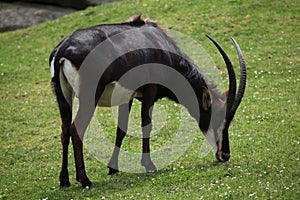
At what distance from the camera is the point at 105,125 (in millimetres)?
11953

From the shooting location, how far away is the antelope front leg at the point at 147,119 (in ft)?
29.0

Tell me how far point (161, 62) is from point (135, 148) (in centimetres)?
210

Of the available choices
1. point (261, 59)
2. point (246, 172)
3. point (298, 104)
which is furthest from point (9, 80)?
point (246, 172)

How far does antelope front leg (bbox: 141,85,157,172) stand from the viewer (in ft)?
29.0

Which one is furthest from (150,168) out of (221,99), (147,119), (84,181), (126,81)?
(221,99)

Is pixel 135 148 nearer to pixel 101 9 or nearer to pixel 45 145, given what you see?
pixel 45 145

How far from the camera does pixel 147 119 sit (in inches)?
351

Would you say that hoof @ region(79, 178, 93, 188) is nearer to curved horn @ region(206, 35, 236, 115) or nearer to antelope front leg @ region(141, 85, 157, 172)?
antelope front leg @ region(141, 85, 157, 172)

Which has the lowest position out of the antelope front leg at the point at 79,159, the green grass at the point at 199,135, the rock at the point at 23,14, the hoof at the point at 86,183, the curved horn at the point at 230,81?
the rock at the point at 23,14

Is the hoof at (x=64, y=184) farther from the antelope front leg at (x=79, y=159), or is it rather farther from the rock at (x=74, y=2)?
the rock at (x=74, y=2)

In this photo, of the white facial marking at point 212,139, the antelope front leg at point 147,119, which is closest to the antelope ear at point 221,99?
the white facial marking at point 212,139

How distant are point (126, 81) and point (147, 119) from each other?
2.74 ft

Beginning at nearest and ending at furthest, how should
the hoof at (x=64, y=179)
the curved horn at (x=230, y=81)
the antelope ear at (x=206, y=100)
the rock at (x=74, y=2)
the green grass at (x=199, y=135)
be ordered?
the green grass at (x=199, y=135), the hoof at (x=64, y=179), the curved horn at (x=230, y=81), the antelope ear at (x=206, y=100), the rock at (x=74, y=2)

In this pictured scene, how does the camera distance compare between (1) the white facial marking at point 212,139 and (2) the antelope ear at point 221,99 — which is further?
(2) the antelope ear at point 221,99
